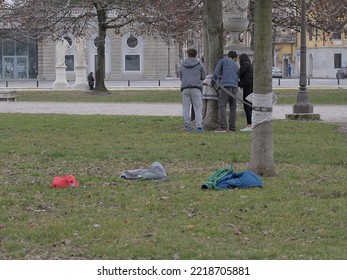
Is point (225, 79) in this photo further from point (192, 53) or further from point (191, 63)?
point (192, 53)

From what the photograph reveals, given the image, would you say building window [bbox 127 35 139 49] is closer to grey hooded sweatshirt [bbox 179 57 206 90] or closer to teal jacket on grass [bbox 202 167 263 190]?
grey hooded sweatshirt [bbox 179 57 206 90]

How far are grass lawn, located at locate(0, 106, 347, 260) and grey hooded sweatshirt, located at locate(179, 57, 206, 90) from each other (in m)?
1.73

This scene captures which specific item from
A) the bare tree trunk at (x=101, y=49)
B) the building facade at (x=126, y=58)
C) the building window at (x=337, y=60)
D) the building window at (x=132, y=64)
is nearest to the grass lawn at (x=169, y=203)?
the bare tree trunk at (x=101, y=49)

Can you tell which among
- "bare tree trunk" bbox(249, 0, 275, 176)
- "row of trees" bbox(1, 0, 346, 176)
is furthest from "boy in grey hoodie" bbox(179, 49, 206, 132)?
"row of trees" bbox(1, 0, 346, 176)

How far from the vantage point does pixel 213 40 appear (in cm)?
2048

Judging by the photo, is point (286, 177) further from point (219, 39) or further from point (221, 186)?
point (219, 39)

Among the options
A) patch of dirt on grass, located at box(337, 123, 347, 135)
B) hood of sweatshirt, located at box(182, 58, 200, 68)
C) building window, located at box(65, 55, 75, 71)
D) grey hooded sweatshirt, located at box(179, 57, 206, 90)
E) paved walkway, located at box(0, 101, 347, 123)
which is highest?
building window, located at box(65, 55, 75, 71)

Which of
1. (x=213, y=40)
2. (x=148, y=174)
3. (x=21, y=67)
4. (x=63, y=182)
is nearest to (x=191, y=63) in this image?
(x=213, y=40)

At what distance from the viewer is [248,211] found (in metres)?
10.2

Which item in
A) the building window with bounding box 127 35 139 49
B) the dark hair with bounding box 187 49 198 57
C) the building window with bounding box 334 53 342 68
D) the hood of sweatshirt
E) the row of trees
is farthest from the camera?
the building window with bounding box 334 53 342 68

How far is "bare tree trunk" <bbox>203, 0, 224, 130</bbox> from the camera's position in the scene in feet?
67.1

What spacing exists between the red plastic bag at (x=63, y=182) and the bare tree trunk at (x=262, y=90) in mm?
2348

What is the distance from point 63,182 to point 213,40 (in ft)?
30.1

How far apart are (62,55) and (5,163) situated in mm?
42406
